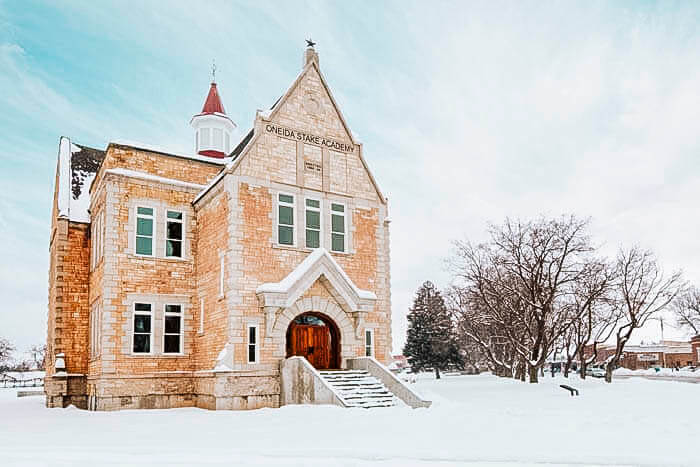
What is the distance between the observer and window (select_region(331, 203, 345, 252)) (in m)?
23.1

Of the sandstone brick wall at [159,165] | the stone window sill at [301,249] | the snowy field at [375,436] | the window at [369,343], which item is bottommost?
the snowy field at [375,436]

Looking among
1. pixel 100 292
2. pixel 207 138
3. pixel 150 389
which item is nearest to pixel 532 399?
pixel 150 389

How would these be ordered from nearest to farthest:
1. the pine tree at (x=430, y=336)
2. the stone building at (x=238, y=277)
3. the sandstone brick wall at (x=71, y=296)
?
the stone building at (x=238, y=277) → the sandstone brick wall at (x=71, y=296) → the pine tree at (x=430, y=336)

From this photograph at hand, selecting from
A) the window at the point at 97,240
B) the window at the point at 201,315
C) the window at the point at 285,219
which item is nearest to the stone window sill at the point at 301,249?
the window at the point at 285,219

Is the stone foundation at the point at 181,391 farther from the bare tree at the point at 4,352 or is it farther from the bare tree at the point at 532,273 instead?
the bare tree at the point at 4,352

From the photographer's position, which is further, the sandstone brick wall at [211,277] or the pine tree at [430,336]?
the pine tree at [430,336]

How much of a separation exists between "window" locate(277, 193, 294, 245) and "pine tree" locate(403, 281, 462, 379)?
35762 millimetres

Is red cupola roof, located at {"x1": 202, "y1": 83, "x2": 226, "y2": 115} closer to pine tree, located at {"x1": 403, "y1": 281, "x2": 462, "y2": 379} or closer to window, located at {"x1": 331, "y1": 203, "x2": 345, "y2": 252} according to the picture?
window, located at {"x1": 331, "y1": 203, "x2": 345, "y2": 252}

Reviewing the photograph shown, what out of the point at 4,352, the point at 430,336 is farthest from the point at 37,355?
the point at 430,336

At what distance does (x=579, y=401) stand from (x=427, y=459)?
11.9 meters

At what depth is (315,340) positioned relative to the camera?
74.0 feet

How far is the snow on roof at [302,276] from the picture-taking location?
808 inches

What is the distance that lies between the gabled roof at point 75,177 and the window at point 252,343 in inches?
386

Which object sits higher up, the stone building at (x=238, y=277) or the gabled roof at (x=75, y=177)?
the gabled roof at (x=75, y=177)
